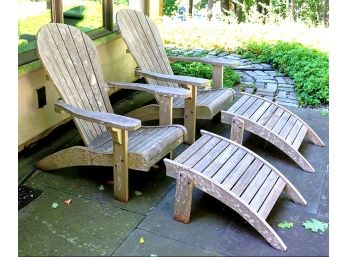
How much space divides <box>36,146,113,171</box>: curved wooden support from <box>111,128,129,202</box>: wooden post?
9cm

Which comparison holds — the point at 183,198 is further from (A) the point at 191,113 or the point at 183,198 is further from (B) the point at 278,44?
(B) the point at 278,44

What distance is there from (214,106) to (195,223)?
4.29ft

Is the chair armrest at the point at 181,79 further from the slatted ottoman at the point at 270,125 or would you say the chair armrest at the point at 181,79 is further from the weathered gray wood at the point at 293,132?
the weathered gray wood at the point at 293,132

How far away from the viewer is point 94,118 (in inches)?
109

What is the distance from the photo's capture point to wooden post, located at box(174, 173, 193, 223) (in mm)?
2592

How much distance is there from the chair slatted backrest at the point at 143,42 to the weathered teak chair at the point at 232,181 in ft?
4.15

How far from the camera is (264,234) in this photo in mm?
2492

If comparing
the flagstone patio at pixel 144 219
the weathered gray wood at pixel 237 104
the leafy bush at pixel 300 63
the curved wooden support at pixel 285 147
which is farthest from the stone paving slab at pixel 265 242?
the leafy bush at pixel 300 63

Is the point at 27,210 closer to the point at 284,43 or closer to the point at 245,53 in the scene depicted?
the point at 245,53

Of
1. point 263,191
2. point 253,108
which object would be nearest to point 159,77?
point 253,108

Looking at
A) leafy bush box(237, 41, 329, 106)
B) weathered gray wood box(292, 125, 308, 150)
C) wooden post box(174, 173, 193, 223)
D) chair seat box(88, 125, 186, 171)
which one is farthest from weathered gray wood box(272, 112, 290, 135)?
wooden post box(174, 173, 193, 223)

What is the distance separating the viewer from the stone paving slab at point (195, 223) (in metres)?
2.54

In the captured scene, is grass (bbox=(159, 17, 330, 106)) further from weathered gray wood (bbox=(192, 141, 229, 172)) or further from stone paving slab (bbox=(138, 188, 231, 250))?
stone paving slab (bbox=(138, 188, 231, 250))
